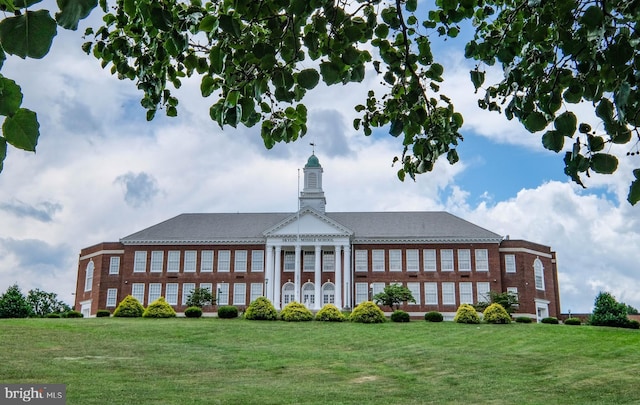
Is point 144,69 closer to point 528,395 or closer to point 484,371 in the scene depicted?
Result: point 528,395

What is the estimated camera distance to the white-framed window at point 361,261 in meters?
60.6

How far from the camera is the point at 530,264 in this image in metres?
60.1

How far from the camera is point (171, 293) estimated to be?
61656 millimetres

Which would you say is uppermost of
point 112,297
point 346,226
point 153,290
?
point 346,226

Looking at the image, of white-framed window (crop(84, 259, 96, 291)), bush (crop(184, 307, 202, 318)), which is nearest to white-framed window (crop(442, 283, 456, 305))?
bush (crop(184, 307, 202, 318))

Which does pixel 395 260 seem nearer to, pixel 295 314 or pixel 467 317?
pixel 467 317

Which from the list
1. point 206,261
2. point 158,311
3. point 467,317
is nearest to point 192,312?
point 158,311

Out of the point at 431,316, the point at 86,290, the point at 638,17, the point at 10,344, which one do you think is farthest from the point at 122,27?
the point at 86,290

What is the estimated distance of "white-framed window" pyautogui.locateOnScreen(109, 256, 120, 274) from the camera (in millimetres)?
62656

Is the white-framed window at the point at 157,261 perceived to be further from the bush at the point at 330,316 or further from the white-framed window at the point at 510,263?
the white-framed window at the point at 510,263

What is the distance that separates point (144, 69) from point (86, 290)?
207ft

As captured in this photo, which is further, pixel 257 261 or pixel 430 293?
pixel 257 261

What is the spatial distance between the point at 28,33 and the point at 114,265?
63642 mm

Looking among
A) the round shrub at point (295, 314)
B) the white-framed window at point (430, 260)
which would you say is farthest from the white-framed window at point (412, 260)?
the round shrub at point (295, 314)
